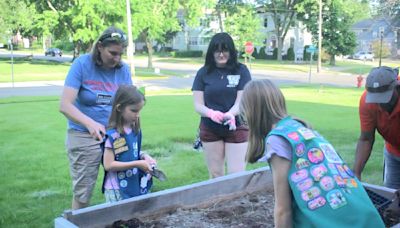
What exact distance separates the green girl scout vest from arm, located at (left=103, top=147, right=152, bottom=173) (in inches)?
58.4

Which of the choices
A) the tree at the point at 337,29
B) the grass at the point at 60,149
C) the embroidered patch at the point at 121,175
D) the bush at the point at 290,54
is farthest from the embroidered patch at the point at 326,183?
the bush at the point at 290,54

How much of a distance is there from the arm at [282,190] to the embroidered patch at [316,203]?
3.7 inches

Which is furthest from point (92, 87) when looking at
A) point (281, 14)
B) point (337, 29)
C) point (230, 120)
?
point (281, 14)

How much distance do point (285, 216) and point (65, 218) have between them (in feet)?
4.71

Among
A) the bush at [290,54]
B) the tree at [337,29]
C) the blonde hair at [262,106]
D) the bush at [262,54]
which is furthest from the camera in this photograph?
the bush at [262,54]

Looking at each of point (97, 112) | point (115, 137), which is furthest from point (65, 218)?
point (97, 112)

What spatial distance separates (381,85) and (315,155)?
1.35m

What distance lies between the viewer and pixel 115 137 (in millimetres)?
3441

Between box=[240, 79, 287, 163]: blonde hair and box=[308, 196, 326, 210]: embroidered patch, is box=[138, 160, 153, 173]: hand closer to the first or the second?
box=[240, 79, 287, 163]: blonde hair

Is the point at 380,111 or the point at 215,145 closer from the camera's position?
the point at 380,111

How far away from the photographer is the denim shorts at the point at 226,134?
4.42 metres

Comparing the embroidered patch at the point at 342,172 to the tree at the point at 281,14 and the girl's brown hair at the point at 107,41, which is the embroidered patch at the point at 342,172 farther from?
the tree at the point at 281,14

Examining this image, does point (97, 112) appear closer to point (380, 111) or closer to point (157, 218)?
point (157, 218)

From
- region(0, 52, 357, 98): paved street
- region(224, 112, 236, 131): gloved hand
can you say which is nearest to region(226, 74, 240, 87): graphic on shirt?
region(224, 112, 236, 131): gloved hand
